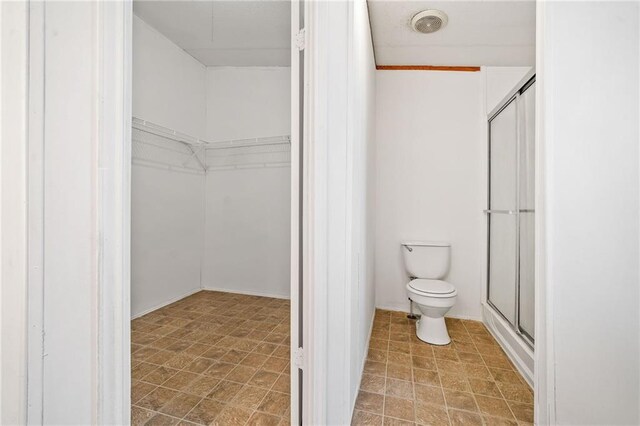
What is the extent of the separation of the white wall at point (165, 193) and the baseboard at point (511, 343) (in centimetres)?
295

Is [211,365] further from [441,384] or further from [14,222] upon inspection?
[14,222]

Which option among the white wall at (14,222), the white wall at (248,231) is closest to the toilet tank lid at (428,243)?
the white wall at (248,231)

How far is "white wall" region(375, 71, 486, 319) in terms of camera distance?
2.67m

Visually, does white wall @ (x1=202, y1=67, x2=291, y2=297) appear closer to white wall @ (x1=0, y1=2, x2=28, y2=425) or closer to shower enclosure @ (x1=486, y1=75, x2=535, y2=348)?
shower enclosure @ (x1=486, y1=75, x2=535, y2=348)

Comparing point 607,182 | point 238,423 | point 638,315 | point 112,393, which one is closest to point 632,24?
point 607,182

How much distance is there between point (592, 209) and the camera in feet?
2.97

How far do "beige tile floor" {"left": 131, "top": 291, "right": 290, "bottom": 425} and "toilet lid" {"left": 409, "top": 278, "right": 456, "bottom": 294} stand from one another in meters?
1.08

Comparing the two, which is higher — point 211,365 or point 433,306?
point 433,306

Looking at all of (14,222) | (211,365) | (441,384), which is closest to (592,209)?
(441,384)

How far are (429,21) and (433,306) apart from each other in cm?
202

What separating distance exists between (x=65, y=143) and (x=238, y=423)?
1.36m

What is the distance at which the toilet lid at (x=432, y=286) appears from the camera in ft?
7.04

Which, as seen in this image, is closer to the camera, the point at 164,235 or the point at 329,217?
the point at 329,217

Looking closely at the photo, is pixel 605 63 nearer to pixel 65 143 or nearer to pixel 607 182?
pixel 607 182
